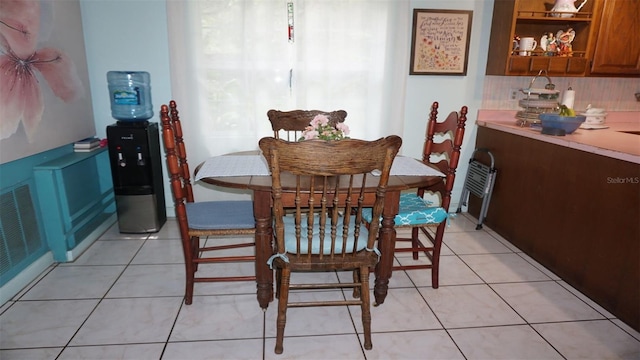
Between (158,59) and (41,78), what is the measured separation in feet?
2.67

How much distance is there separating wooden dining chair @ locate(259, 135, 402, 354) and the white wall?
158 cm

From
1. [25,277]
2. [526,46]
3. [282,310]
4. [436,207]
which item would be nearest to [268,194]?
[282,310]

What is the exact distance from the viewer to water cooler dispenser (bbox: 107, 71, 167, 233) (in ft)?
8.83

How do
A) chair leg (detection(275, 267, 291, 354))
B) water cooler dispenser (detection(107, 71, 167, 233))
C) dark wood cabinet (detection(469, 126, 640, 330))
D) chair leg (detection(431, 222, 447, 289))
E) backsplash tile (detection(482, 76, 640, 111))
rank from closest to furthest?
chair leg (detection(275, 267, 291, 354)), dark wood cabinet (detection(469, 126, 640, 330)), chair leg (detection(431, 222, 447, 289)), water cooler dispenser (detection(107, 71, 167, 233)), backsplash tile (detection(482, 76, 640, 111))

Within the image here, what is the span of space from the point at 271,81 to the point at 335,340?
199 centimetres

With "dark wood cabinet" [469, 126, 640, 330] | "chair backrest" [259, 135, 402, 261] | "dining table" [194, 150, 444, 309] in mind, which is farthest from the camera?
"dark wood cabinet" [469, 126, 640, 330]

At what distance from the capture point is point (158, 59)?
2.90 m

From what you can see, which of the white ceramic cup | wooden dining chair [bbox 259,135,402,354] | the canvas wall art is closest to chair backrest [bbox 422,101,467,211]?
wooden dining chair [bbox 259,135,402,354]

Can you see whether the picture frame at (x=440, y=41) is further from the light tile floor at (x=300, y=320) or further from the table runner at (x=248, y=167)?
the light tile floor at (x=300, y=320)

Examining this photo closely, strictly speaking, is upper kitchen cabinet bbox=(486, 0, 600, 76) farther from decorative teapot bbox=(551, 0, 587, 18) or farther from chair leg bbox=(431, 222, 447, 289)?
Answer: chair leg bbox=(431, 222, 447, 289)

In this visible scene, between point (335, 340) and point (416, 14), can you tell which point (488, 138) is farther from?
point (335, 340)

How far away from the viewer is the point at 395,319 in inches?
75.5

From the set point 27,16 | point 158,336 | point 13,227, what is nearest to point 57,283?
point 13,227

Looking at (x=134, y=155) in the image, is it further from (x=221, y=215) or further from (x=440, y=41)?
(x=440, y=41)
